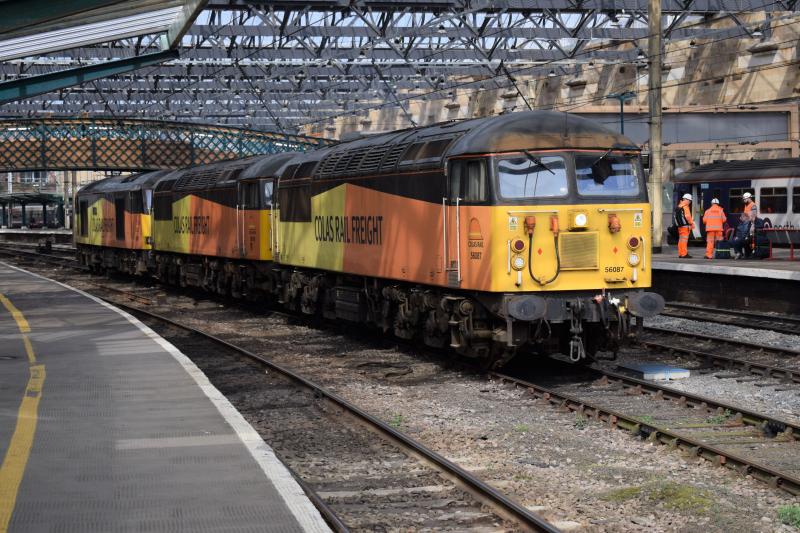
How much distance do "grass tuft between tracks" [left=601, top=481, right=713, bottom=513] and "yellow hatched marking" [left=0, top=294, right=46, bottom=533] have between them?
13.9 ft

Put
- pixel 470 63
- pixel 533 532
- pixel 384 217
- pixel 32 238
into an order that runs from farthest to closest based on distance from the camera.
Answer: pixel 32 238, pixel 470 63, pixel 384 217, pixel 533 532

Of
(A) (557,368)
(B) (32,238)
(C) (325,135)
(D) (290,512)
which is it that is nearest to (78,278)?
(A) (557,368)

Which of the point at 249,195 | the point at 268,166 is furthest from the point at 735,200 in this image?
the point at 268,166

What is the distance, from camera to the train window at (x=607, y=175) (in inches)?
564

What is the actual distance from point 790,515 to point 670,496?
0.94 metres

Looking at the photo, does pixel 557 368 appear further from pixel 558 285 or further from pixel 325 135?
pixel 325 135

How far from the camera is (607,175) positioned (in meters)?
14.5

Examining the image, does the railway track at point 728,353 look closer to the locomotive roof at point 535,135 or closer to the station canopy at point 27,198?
the locomotive roof at point 535,135

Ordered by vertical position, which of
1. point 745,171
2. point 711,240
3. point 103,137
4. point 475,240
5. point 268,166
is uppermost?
point 103,137

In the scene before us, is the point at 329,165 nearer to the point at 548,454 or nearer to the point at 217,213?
the point at 217,213

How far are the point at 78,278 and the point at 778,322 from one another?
26.4 metres

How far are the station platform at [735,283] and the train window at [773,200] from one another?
28.7 feet

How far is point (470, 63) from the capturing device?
43156mm

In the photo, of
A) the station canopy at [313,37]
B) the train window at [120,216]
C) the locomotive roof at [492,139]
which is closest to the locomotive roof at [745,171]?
the station canopy at [313,37]
